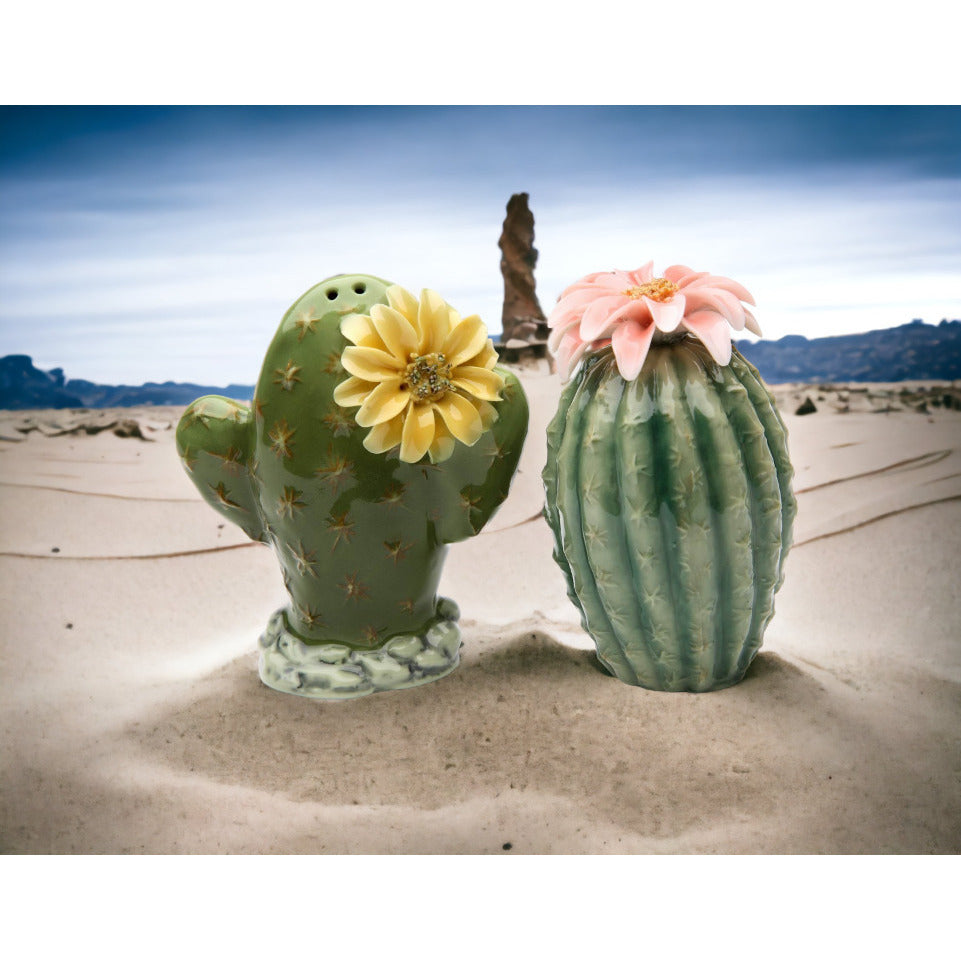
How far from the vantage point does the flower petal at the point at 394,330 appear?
60.5 inches

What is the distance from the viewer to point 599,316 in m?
1.51

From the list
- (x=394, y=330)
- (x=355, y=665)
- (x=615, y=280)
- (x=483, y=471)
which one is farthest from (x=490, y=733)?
(x=615, y=280)

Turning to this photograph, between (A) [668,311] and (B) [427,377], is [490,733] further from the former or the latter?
(A) [668,311]

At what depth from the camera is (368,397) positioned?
1516 millimetres

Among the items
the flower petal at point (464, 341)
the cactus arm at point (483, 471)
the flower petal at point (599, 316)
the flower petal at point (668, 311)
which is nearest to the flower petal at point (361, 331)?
the flower petal at point (464, 341)

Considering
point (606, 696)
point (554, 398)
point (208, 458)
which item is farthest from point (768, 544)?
point (554, 398)

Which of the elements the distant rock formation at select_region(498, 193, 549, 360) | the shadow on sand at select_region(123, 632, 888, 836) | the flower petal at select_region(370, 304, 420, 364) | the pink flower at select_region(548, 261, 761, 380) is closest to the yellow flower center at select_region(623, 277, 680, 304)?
the pink flower at select_region(548, 261, 761, 380)

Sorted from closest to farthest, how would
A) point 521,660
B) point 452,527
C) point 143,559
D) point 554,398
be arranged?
point 452,527 → point 521,660 → point 143,559 → point 554,398

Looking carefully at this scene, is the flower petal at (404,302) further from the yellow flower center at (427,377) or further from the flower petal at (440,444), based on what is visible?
the flower petal at (440,444)

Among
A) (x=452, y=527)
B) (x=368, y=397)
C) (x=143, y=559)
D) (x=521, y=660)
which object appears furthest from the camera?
(x=143, y=559)

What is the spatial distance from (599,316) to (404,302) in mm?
315

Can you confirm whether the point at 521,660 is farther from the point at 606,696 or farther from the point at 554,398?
the point at 554,398

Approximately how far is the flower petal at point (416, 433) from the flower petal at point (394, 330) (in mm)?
85

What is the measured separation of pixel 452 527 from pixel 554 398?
1385 millimetres
